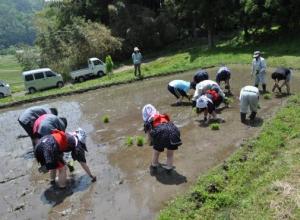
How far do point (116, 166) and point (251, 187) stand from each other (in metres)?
3.85

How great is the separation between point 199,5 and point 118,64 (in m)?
12.5

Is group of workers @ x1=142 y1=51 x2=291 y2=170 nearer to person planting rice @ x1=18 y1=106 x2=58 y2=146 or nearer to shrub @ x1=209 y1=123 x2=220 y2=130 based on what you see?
shrub @ x1=209 y1=123 x2=220 y2=130

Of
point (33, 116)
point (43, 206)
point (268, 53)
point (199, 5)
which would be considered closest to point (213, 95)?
point (33, 116)

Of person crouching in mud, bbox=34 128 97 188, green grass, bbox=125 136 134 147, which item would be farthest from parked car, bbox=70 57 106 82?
person crouching in mud, bbox=34 128 97 188

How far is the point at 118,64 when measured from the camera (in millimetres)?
45156

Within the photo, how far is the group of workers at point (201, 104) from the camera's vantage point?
10312 mm

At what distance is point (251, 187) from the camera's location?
365 inches

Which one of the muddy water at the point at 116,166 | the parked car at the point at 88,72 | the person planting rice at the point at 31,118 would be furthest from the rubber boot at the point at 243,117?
the parked car at the point at 88,72

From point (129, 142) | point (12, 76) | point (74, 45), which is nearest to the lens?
point (129, 142)

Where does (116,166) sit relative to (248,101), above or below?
below

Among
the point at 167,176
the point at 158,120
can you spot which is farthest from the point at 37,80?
the point at 167,176

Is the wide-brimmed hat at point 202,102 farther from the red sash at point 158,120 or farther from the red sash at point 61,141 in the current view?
the red sash at point 61,141

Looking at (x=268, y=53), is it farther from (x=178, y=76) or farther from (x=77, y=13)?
(x=77, y=13)

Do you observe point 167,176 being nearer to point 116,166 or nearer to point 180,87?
point 116,166
